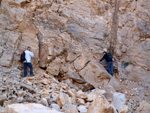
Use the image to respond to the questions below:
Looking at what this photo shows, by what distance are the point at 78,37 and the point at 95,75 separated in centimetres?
248

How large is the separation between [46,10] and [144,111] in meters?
6.36

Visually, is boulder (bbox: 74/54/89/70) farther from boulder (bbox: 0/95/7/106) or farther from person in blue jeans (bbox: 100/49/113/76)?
boulder (bbox: 0/95/7/106)

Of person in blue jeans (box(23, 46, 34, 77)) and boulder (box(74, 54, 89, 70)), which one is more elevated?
person in blue jeans (box(23, 46, 34, 77))

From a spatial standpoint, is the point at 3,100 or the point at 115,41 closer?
the point at 3,100

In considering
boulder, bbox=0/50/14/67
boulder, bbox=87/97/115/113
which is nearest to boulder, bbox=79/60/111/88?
boulder, bbox=87/97/115/113

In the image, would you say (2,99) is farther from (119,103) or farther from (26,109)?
(119,103)

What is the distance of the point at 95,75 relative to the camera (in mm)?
7172

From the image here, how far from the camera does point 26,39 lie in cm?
673

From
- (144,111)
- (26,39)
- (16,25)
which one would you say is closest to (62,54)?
(26,39)

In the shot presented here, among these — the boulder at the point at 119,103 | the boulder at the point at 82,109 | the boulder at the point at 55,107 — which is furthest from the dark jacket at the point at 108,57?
the boulder at the point at 55,107

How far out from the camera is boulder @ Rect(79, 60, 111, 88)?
7086 millimetres

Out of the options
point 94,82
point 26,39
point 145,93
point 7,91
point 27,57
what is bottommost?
point 145,93

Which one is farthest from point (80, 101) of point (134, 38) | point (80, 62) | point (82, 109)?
point (134, 38)

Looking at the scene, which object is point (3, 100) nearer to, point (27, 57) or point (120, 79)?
point (27, 57)
